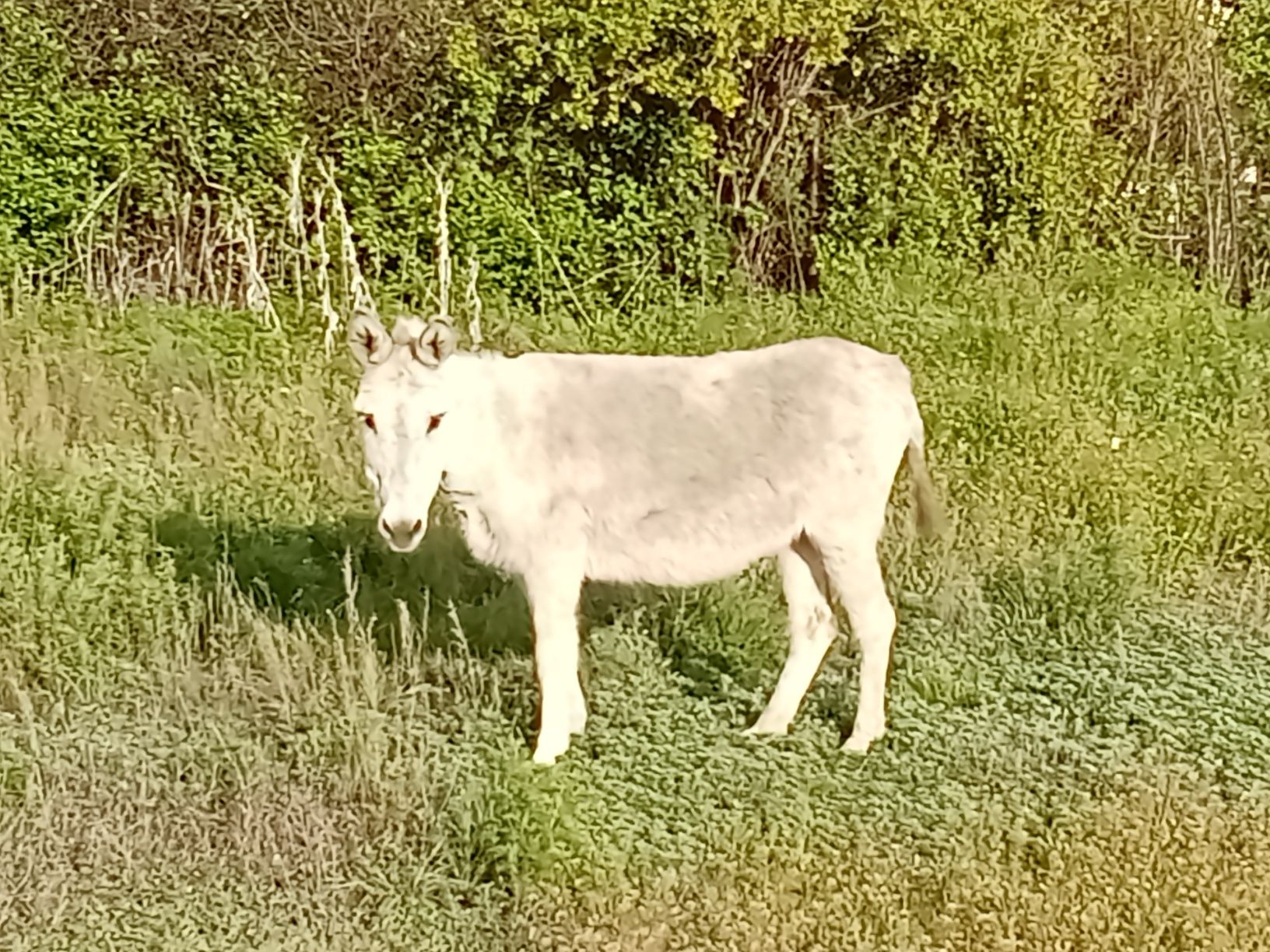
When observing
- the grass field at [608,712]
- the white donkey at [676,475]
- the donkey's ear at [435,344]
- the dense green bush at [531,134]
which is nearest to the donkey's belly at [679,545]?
the white donkey at [676,475]

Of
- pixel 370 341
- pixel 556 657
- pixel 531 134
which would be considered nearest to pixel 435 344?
pixel 370 341

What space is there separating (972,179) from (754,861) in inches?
256

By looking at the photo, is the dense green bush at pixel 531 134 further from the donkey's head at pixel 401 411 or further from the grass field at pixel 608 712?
the donkey's head at pixel 401 411

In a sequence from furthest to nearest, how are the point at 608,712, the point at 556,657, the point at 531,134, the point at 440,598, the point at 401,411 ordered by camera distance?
the point at 531,134 < the point at 440,598 < the point at 608,712 < the point at 556,657 < the point at 401,411

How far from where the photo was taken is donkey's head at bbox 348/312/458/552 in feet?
13.7

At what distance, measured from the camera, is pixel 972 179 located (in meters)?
10.1

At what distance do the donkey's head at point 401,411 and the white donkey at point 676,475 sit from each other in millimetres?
134

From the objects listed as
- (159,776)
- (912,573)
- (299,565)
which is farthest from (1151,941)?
(299,565)

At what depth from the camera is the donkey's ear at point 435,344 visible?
165 inches

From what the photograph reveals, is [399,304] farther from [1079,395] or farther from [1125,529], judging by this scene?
[1125,529]

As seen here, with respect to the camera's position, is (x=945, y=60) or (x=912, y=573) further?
(x=945, y=60)

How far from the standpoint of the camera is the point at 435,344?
13.8ft

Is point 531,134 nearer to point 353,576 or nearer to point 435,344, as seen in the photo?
point 353,576

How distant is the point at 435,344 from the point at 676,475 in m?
0.80
